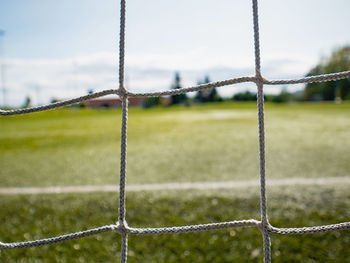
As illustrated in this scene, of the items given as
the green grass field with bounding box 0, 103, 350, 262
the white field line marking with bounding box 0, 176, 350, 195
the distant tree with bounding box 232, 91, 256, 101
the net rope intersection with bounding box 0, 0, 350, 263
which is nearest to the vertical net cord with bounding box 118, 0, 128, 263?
the net rope intersection with bounding box 0, 0, 350, 263

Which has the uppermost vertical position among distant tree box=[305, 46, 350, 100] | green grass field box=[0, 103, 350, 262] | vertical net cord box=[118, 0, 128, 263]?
distant tree box=[305, 46, 350, 100]

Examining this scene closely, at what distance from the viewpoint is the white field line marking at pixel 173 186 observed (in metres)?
2.21

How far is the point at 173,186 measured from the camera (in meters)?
2.26

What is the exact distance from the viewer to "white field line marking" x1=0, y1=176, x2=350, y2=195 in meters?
2.21

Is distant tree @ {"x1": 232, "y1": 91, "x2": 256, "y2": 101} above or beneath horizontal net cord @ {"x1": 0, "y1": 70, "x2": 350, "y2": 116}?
above

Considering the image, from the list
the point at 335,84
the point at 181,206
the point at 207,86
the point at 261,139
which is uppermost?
the point at 335,84

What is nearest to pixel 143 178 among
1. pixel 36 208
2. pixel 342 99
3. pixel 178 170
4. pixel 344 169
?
pixel 178 170

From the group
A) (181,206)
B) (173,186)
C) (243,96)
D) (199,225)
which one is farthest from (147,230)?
(243,96)

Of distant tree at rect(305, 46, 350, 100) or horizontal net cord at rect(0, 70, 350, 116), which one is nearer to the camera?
horizontal net cord at rect(0, 70, 350, 116)

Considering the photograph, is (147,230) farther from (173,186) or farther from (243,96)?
(243,96)

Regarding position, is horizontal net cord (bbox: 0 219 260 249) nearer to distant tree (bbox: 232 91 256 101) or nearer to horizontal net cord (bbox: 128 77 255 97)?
horizontal net cord (bbox: 128 77 255 97)

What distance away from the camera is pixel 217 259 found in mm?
1253

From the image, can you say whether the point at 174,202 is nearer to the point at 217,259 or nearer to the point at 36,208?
the point at 217,259

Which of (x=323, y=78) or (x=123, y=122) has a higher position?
(x=323, y=78)
